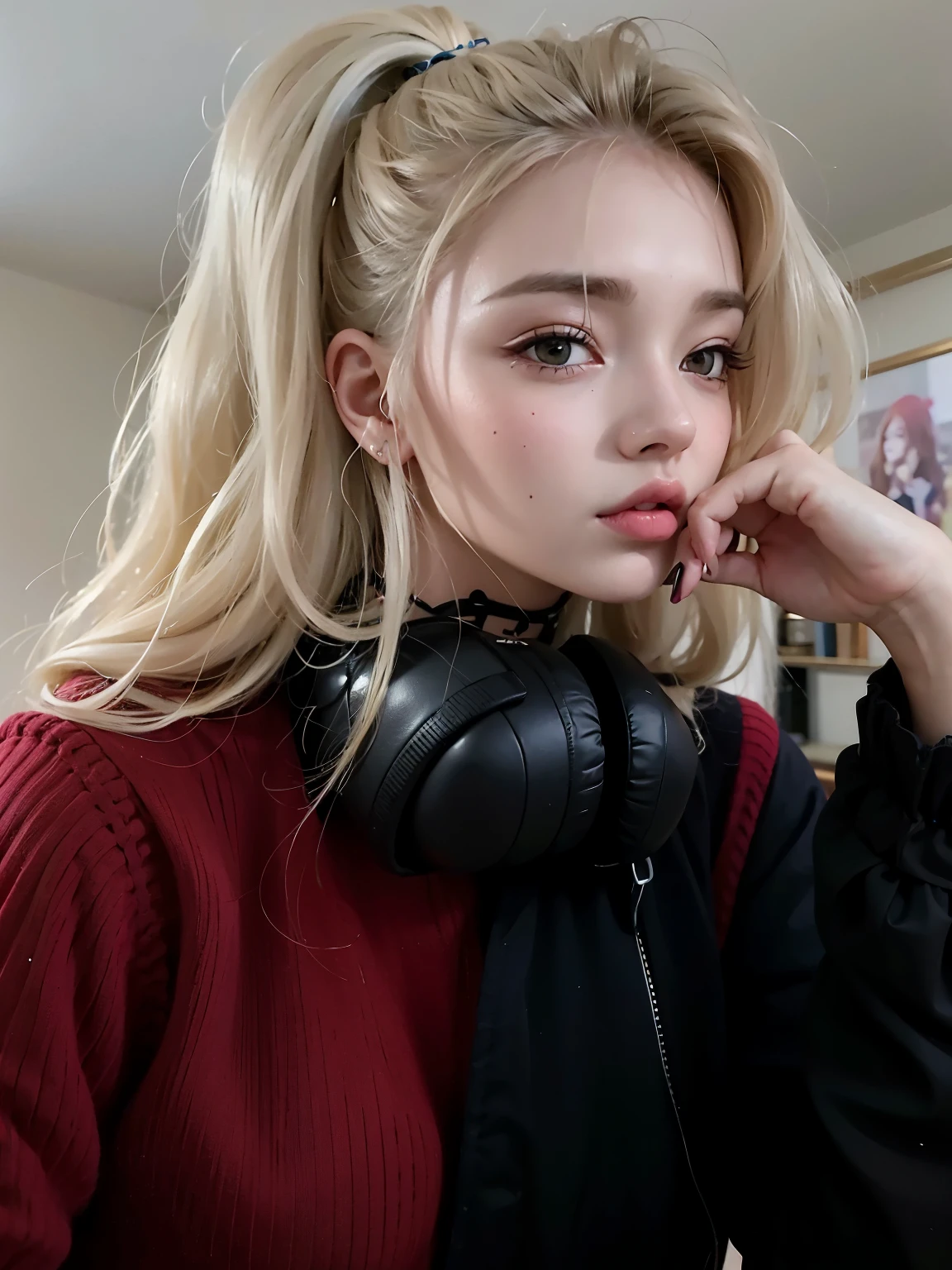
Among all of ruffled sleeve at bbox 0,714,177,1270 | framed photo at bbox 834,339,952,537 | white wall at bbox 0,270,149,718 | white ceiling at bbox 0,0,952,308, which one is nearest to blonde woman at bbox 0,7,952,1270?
ruffled sleeve at bbox 0,714,177,1270

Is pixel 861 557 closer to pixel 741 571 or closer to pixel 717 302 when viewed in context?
pixel 741 571

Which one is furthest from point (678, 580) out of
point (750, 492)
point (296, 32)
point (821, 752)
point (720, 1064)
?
point (821, 752)

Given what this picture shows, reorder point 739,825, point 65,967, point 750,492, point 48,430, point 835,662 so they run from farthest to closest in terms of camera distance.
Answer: point 48,430, point 835,662, point 739,825, point 750,492, point 65,967

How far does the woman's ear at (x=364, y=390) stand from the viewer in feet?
2.27

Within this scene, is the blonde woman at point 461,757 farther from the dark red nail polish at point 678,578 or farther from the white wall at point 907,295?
the white wall at point 907,295

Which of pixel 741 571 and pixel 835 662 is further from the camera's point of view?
pixel 835 662

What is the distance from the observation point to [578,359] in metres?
0.62

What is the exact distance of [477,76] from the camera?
0.65 m

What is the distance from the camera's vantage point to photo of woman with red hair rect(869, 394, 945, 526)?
170 centimetres

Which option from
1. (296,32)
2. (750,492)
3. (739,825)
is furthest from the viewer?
(296,32)

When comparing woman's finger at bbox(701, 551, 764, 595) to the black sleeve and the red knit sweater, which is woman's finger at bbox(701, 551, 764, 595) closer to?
the black sleeve

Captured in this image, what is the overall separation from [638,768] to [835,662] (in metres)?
1.50

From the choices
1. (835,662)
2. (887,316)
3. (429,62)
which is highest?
(887,316)

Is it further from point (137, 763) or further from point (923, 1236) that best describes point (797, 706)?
point (137, 763)
